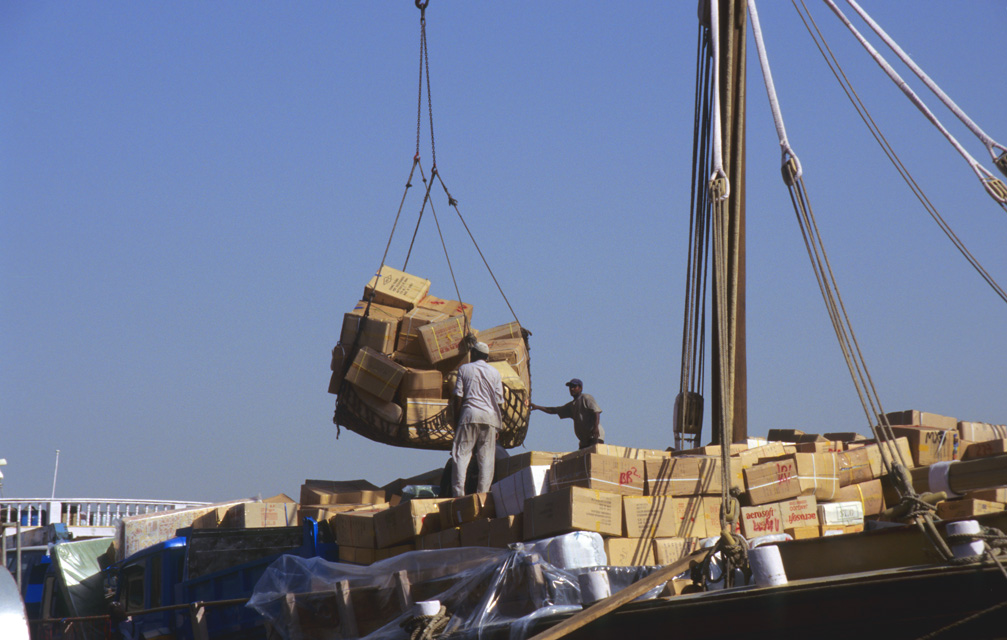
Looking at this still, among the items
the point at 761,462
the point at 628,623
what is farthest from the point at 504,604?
the point at 761,462

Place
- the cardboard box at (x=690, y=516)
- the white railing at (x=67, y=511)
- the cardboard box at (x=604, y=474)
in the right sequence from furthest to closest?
1. the white railing at (x=67, y=511)
2. the cardboard box at (x=690, y=516)
3. the cardboard box at (x=604, y=474)

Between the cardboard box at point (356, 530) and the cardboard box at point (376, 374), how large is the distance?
228 cm

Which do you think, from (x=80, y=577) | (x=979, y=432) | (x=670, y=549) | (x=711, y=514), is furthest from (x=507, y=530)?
(x=80, y=577)

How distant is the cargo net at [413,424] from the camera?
10.9m

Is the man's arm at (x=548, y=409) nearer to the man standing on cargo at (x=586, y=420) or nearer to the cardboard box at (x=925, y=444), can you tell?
the man standing on cargo at (x=586, y=420)

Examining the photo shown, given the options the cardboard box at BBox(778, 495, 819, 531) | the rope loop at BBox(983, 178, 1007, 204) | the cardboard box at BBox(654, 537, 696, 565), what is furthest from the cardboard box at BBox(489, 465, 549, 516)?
the rope loop at BBox(983, 178, 1007, 204)

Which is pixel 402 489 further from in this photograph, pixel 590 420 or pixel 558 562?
pixel 558 562

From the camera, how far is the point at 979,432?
33.6 ft

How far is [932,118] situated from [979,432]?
3.20 metres

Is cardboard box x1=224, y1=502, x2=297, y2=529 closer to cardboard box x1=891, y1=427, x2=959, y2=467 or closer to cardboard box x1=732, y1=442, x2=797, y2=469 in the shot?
cardboard box x1=732, y1=442, x2=797, y2=469

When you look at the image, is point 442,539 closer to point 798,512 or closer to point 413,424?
point 798,512

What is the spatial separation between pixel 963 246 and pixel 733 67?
2.79 m

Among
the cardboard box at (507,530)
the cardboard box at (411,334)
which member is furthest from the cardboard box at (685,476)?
the cardboard box at (411,334)

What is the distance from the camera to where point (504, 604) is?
20.4 ft
